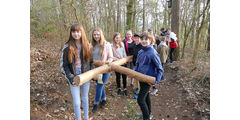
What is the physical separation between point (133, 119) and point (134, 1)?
33.7 feet

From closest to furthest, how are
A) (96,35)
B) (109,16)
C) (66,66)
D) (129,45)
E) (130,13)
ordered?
1. (66,66)
2. (96,35)
3. (129,45)
4. (109,16)
5. (130,13)

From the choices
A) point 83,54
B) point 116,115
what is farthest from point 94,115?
point 83,54

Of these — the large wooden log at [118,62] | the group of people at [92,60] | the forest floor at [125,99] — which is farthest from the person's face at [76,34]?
the forest floor at [125,99]

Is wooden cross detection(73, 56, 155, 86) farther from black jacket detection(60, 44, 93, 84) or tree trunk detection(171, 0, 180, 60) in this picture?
tree trunk detection(171, 0, 180, 60)

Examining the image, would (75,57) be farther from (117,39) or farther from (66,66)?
(117,39)

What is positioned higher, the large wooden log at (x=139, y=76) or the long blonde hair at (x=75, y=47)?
the long blonde hair at (x=75, y=47)

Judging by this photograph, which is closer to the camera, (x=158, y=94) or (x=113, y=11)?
(x=158, y=94)

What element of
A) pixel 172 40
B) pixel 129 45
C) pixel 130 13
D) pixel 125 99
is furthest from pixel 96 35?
pixel 130 13

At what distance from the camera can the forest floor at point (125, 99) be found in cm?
346

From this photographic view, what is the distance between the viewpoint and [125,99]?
14.5 ft

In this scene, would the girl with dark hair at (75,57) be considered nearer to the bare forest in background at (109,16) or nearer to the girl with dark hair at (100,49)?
the girl with dark hair at (100,49)

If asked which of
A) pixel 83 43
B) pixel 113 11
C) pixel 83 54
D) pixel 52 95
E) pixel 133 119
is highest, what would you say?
pixel 113 11

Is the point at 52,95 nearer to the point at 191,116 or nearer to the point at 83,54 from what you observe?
the point at 83,54

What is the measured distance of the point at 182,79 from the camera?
5387mm
